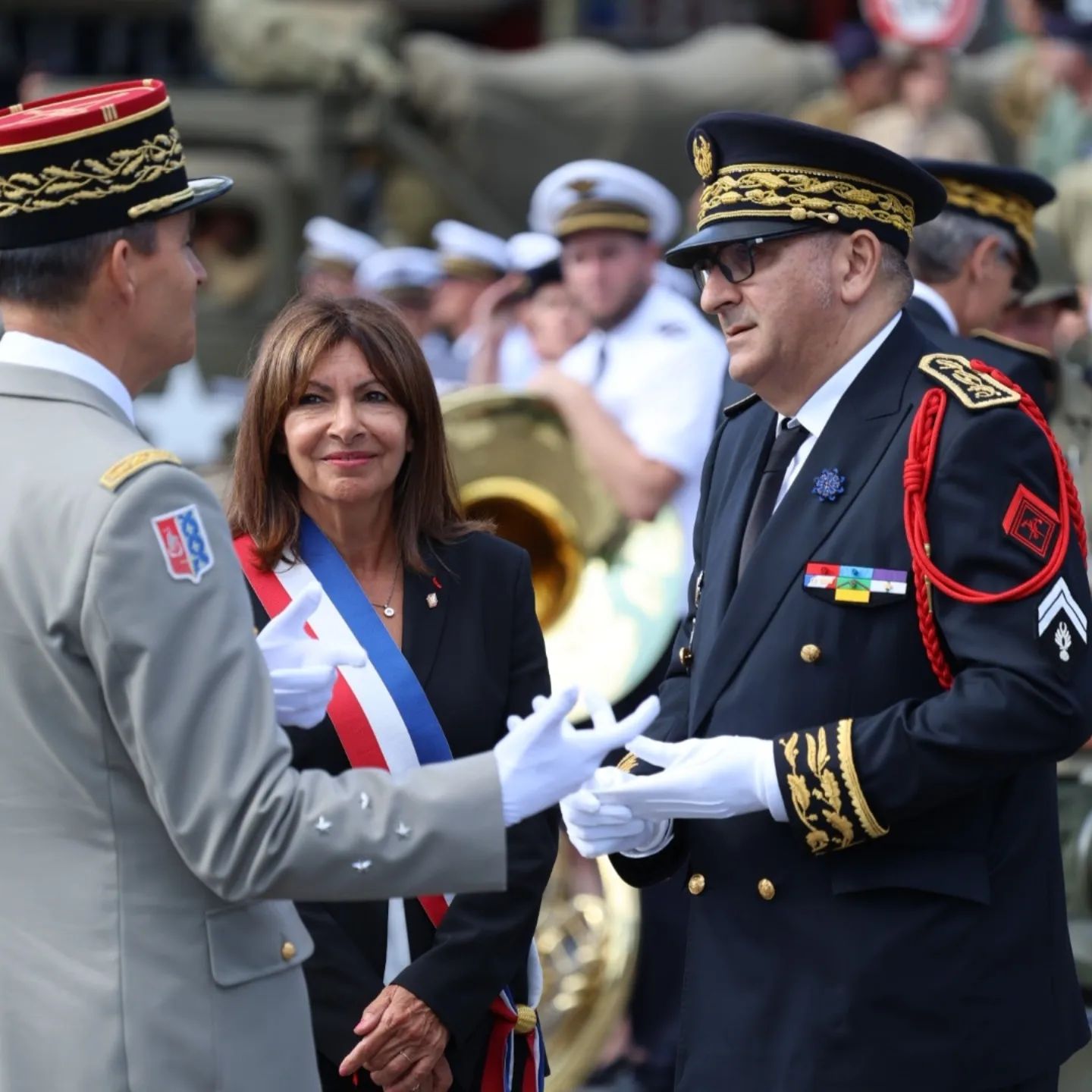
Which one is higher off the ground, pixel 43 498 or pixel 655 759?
pixel 43 498

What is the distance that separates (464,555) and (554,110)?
8.49m

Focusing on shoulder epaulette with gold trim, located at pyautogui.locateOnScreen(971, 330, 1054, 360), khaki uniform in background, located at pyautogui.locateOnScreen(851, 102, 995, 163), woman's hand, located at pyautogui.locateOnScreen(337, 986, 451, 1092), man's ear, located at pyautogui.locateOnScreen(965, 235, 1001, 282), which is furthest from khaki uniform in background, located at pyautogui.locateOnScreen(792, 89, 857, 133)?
woman's hand, located at pyautogui.locateOnScreen(337, 986, 451, 1092)

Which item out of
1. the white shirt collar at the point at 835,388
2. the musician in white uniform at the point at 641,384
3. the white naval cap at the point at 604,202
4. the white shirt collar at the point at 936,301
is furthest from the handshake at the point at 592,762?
the white naval cap at the point at 604,202

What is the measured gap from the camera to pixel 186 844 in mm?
2348

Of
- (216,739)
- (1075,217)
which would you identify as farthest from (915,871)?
(1075,217)

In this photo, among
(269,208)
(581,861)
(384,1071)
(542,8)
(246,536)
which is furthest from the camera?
(542,8)

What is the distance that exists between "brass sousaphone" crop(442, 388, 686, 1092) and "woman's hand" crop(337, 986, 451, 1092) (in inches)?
80.8

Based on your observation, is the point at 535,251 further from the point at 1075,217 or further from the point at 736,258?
the point at 736,258

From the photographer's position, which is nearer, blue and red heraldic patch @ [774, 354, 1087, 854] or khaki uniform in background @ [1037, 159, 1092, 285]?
blue and red heraldic patch @ [774, 354, 1087, 854]

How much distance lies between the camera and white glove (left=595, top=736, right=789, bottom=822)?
288cm

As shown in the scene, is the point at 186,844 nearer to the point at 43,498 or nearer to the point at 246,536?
the point at 43,498

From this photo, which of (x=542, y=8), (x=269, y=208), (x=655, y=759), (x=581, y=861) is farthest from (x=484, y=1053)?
(x=542, y=8)

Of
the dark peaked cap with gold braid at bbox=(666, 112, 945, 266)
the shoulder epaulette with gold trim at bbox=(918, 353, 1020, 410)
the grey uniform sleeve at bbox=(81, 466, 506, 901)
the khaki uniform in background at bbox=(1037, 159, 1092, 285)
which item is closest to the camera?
the grey uniform sleeve at bbox=(81, 466, 506, 901)

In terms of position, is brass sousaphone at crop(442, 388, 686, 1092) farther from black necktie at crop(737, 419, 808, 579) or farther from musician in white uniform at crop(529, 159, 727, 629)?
black necktie at crop(737, 419, 808, 579)
